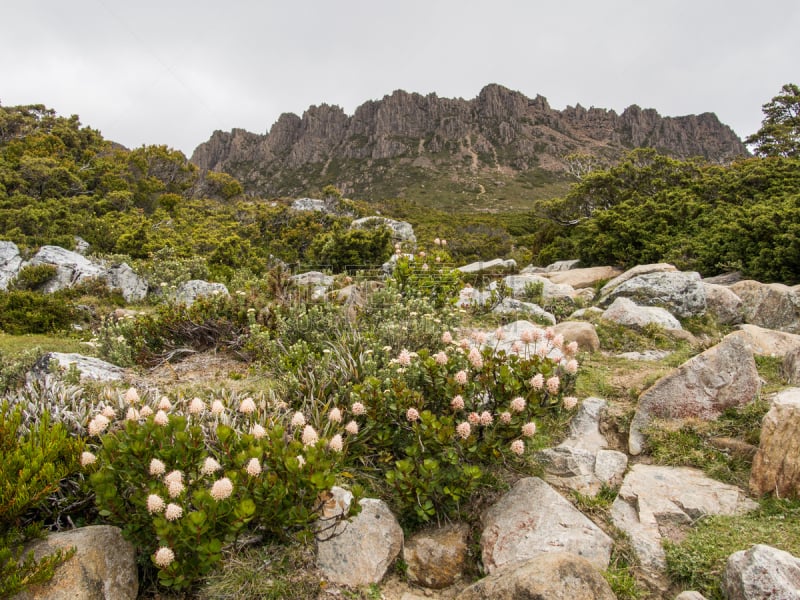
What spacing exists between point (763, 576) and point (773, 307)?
27.1 ft

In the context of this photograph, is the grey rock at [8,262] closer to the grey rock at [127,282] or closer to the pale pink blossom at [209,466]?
the grey rock at [127,282]

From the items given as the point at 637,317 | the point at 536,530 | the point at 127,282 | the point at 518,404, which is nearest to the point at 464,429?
the point at 518,404

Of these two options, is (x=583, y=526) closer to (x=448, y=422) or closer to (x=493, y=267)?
(x=448, y=422)

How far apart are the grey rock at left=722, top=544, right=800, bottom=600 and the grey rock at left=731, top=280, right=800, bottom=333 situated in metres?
7.76

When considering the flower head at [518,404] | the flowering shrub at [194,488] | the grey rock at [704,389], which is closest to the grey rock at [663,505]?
the grey rock at [704,389]

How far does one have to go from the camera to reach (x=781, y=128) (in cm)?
2409

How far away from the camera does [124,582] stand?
2311 millimetres

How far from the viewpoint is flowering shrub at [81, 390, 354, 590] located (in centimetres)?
201

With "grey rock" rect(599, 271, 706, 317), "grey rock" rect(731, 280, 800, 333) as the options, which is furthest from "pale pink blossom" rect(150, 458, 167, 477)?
→ "grey rock" rect(731, 280, 800, 333)

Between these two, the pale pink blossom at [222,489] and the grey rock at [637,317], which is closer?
the pale pink blossom at [222,489]

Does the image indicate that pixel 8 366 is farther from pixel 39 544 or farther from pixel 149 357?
pixel 39 544

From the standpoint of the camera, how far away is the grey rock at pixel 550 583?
2.17m

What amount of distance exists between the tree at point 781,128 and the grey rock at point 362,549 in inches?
1172

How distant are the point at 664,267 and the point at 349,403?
963 centimetres
